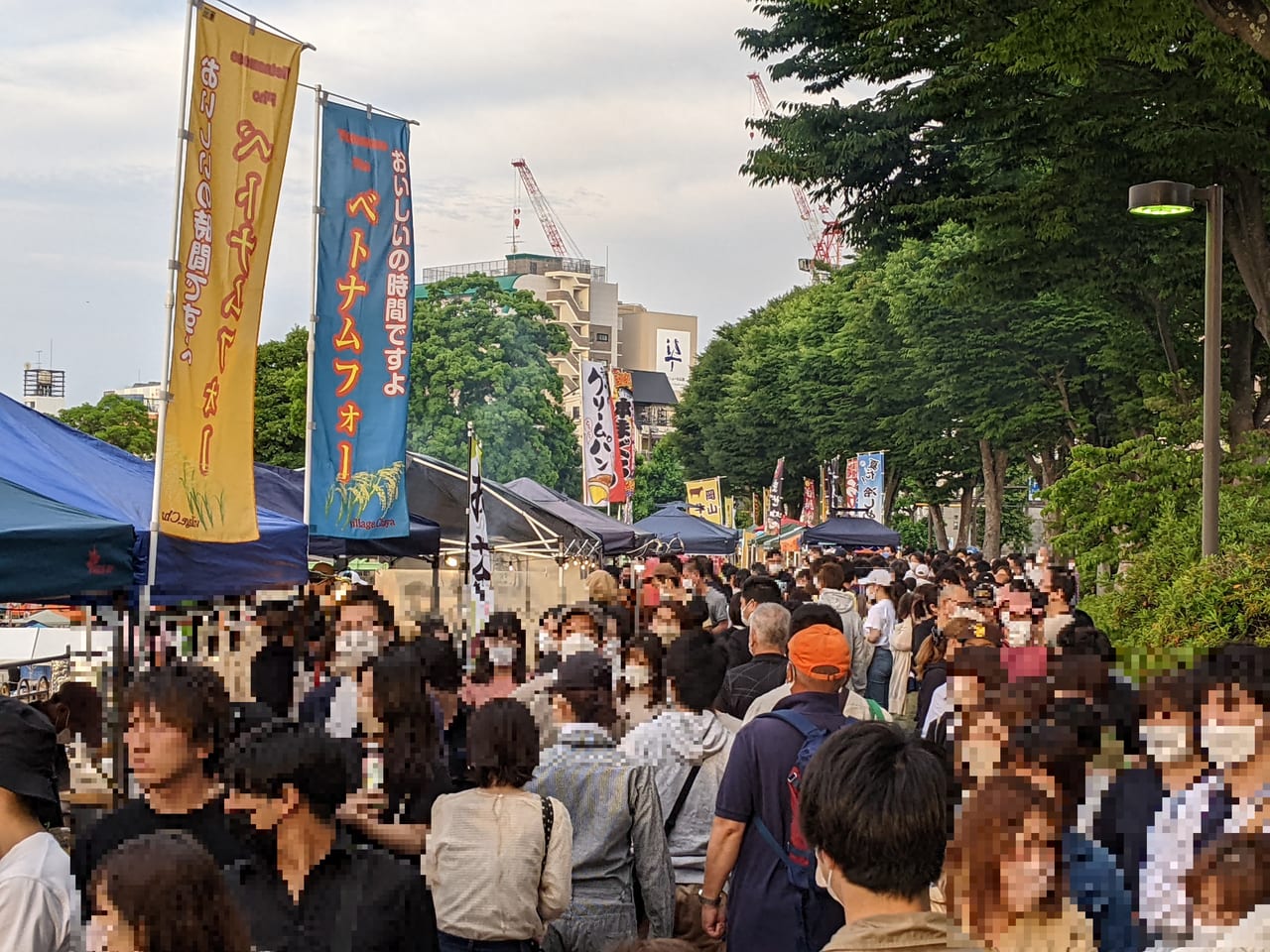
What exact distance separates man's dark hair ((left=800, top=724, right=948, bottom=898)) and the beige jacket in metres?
0.10

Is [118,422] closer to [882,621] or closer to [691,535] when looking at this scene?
[691,535]

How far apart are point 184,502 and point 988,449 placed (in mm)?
36402

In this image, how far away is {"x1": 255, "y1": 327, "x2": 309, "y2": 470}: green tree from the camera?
6244 centimetres

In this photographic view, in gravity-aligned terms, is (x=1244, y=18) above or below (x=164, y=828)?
above

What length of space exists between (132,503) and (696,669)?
3557 millimetres

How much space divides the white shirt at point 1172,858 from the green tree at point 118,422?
63.7 meters

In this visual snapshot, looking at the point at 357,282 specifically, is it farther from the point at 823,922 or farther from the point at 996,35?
the point at 823,922

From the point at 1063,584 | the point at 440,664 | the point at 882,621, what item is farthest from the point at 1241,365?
the point at 440,664

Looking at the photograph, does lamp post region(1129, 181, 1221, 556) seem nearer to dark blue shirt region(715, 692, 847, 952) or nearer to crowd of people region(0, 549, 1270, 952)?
crowd of people region(0, 549, 1270, 952)

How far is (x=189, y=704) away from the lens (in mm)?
4641

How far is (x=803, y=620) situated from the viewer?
23.2 ft

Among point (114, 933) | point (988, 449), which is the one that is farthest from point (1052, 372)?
point (114, 933)

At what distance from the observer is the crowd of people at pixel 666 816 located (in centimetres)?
307

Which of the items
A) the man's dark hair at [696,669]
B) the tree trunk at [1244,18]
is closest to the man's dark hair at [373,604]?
the man's dark hair at [696,669]
